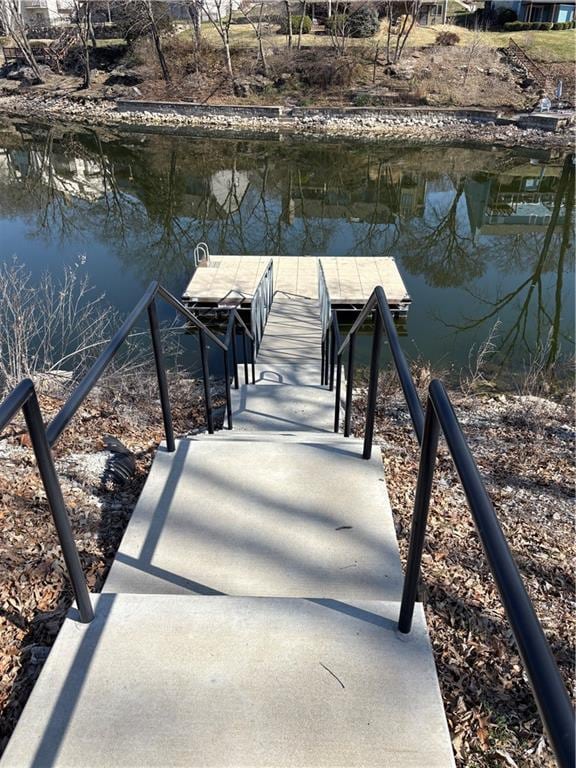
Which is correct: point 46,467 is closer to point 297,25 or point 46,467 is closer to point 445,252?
point 445,252

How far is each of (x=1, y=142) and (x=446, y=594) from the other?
102 ft

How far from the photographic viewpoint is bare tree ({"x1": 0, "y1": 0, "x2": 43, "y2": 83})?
3516 cm

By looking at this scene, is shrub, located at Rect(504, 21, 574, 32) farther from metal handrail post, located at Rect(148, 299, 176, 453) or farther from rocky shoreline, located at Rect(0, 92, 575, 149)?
metal handrail post, located at Rect(148, 299, 176, 453)

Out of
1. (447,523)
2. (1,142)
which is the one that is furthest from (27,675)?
(1,142)

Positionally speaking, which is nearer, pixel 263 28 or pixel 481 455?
pixel 481 455

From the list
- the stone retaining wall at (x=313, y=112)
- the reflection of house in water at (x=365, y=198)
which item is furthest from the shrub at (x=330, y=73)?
the reflection of house in water at (x=365, y=198)

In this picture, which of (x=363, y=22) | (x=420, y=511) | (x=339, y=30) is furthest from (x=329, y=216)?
(x=363, y=22)

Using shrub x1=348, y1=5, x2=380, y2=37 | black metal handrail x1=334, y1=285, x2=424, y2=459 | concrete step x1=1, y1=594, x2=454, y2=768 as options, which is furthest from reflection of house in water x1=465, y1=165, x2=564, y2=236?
shrub x1=348, y1=5, x2=380, y2=37

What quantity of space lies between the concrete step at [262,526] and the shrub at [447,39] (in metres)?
41.6

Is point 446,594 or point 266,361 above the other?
point 446,594

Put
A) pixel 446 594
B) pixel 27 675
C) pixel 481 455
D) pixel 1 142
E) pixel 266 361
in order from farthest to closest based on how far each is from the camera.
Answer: pixel 1 142, pixel 266 361, pixel 481 455, pixel 446 594, pixel 27 675

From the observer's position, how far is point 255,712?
5.62ft

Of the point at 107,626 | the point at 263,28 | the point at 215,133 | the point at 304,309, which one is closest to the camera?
the point at 107,626

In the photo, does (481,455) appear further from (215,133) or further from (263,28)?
(263,28)
